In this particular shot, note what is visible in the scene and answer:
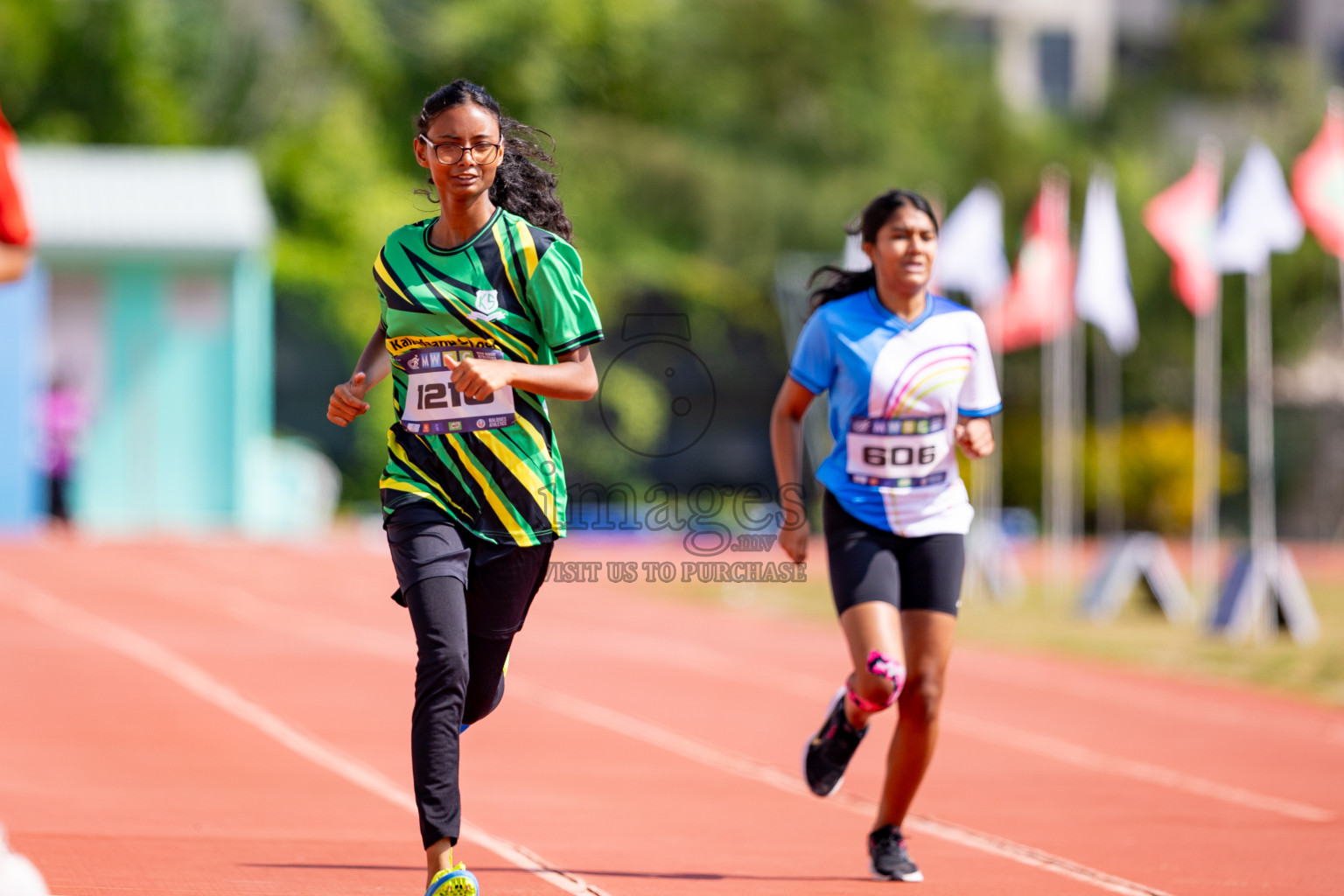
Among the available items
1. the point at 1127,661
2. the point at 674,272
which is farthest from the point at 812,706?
the point at 674,272

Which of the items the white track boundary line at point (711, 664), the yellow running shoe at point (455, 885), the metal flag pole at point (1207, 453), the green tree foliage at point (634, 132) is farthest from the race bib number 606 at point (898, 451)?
the green tree foliage at point (634, 132)

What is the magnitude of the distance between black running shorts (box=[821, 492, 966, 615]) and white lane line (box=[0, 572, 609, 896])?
3.95 ft

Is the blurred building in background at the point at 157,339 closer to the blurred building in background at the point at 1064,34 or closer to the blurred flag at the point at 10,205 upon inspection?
the blurred flag at the point at 10,205

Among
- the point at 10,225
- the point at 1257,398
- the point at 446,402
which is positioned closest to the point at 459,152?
the point at 446,402

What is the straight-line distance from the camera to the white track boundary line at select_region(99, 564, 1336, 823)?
842 centimetres

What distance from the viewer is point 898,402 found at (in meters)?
6.09

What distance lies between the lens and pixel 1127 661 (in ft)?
46.3

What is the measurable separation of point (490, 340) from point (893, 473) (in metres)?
1.62

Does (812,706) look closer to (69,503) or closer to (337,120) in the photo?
(69,503)

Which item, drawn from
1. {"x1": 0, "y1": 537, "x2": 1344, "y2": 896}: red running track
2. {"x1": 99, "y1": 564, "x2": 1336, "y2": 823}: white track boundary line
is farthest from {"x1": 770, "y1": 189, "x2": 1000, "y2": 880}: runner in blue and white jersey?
→ {"x1": 99, "y1": 564, "x2": 1336, "y2": 823}: white track boundary line

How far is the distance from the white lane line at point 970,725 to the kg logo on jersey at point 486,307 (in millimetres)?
4335

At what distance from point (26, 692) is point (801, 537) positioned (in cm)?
566

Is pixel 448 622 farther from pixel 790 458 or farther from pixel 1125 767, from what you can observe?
pixel 1125 767

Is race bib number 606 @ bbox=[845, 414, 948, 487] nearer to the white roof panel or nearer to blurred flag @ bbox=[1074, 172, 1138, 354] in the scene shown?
blurred flag @ bbox=[1074, 172, 1138, 354]
